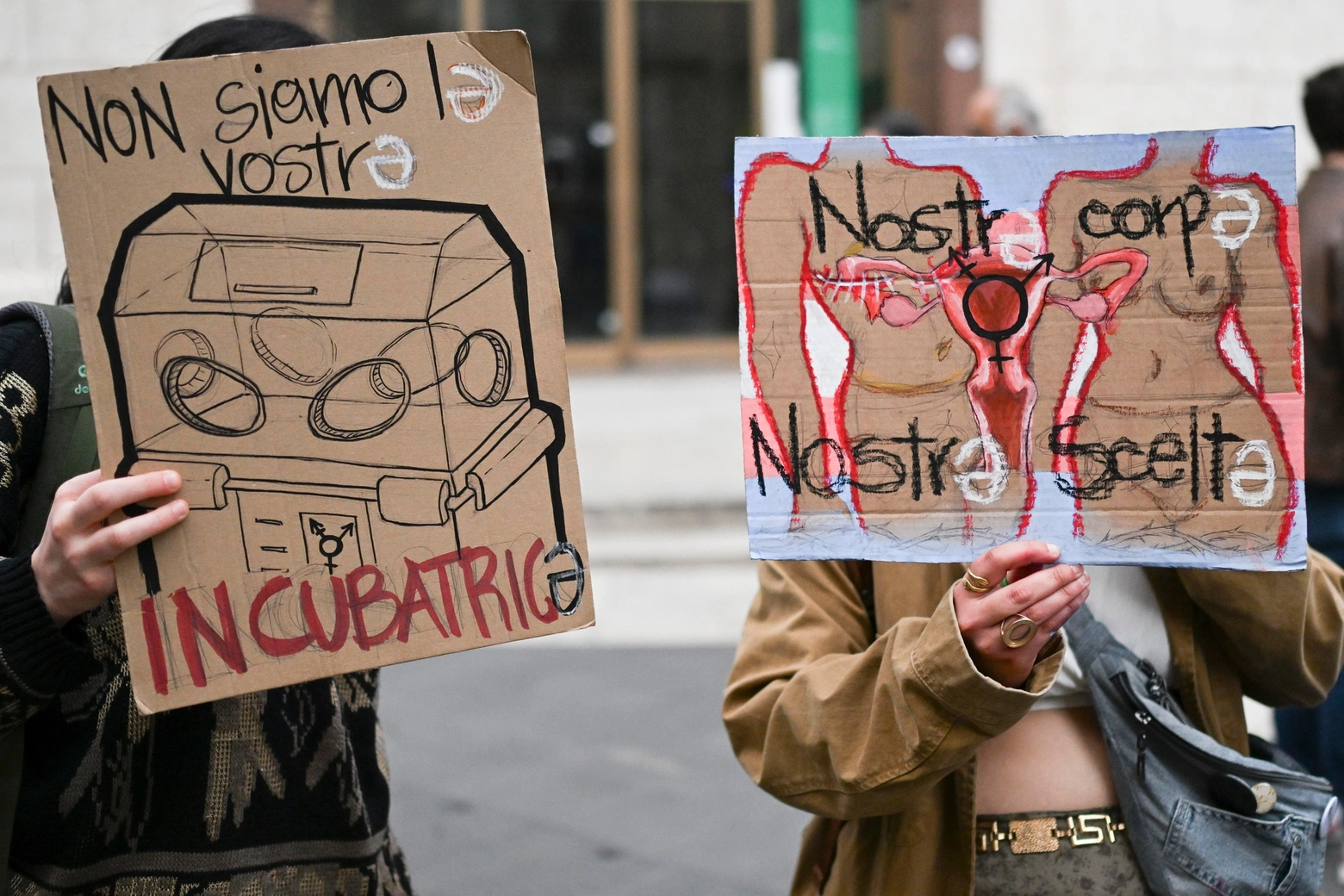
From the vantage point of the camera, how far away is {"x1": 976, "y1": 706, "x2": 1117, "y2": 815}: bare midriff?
1.68 meters

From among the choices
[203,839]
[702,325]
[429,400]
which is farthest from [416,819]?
[702,325]

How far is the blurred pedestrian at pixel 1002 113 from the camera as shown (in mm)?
6656

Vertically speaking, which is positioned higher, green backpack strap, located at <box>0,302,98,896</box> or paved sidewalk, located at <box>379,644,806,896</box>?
green backpack strap, located at <box>0,302,98,896</box>

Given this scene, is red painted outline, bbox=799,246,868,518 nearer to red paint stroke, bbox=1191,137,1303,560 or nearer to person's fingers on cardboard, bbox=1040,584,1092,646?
person's fingers on cardboard, bbox=1040,584,1092,646

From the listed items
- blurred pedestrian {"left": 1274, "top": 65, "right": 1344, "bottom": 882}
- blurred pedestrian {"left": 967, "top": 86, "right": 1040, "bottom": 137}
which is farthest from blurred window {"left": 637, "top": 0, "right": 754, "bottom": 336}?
blurred pedestrian {"left": 1274, "top": 65, "right": 1344, "bottom": 882}

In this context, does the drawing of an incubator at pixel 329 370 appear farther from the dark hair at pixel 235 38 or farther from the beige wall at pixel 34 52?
the beige wall at pixel 34 52

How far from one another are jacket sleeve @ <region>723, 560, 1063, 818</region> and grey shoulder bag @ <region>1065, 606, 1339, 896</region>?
182 mm

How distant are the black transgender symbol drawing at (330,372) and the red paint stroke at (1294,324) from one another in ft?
2.48

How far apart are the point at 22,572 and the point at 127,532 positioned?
0.40ft

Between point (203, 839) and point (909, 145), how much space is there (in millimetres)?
1134

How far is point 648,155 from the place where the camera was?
A: 9.77m

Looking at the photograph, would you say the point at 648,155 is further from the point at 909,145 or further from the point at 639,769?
the point at 909,145

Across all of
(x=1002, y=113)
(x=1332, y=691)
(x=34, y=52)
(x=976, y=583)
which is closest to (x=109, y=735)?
(x=976, y=583)

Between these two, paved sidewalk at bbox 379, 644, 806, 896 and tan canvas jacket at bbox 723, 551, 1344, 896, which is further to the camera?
paved sidewalk at bbox 379, 644, 806, 896
